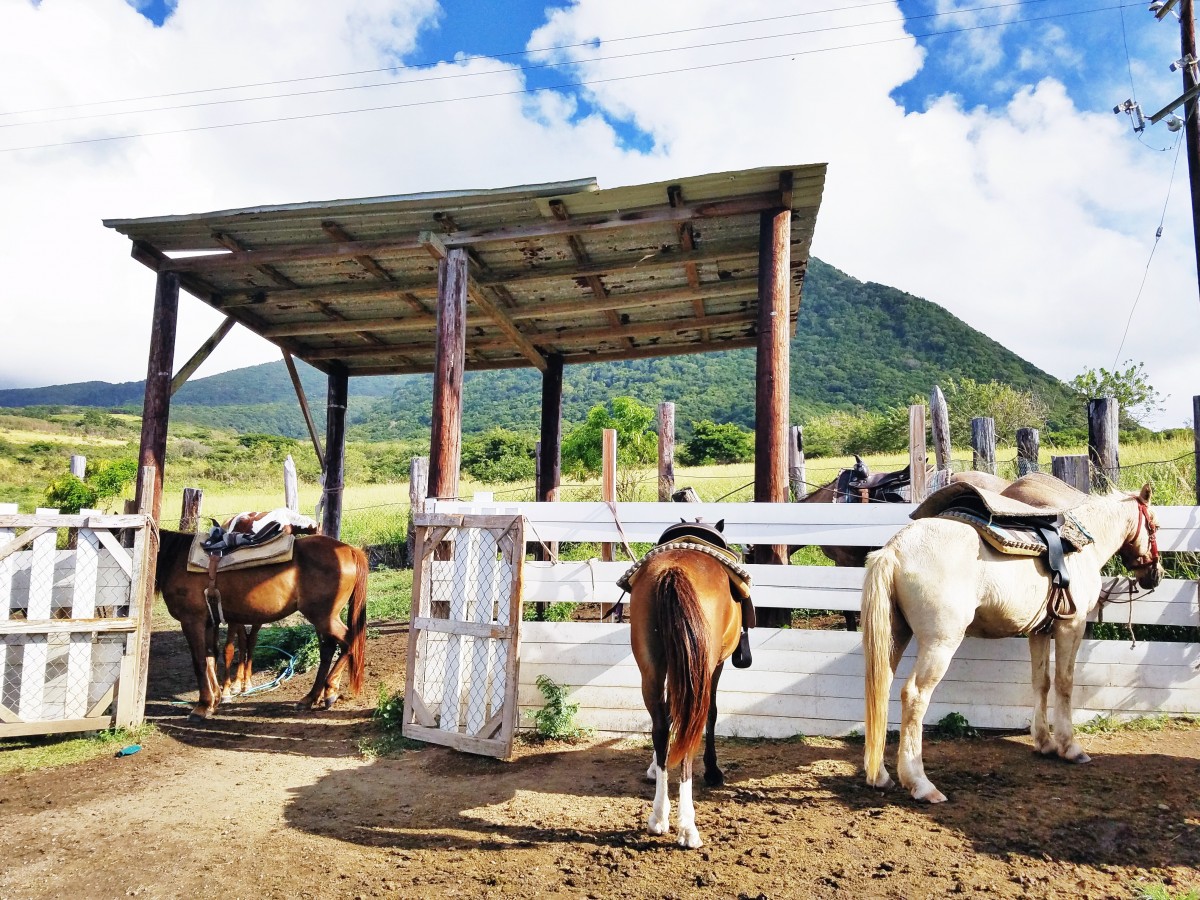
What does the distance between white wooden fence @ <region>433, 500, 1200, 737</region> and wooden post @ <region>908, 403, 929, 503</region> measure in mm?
1714

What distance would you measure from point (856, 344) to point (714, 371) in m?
12.3

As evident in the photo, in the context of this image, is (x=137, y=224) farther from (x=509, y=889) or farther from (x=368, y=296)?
(x=509, y=889)

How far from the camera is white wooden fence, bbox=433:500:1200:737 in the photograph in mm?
4566

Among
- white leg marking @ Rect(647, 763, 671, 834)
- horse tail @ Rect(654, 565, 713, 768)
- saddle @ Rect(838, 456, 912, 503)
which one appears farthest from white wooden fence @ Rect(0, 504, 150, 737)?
saddle @ Rect(838, 456, 912, 503)

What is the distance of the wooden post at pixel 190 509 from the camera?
34.2ft

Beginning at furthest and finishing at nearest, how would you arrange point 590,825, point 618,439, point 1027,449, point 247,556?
point 618,439, point 1027,449, point 247,556, point 590,825

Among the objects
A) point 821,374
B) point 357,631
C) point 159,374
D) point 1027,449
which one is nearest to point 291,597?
point 357,631

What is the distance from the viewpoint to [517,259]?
711 cm

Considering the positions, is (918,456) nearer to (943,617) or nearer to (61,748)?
(943,617)

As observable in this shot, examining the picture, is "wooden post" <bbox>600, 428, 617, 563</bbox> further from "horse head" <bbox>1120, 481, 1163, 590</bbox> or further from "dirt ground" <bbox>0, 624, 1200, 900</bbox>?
"horse head" <bbox>1120, 481, 1163, 590</bbox>

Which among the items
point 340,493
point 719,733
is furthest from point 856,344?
point 719,733

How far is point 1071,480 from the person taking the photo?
576cm

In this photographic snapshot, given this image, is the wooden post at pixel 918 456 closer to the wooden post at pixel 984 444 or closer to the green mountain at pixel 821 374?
the wooden post at pixel 984 444

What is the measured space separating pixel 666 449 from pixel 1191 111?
27.9ft
